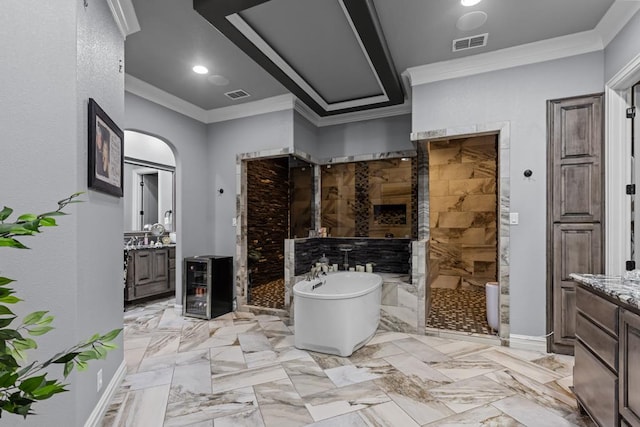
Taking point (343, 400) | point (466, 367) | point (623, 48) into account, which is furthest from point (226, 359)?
point (623, 48)

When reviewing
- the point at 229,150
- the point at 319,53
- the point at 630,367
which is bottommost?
the point at 630,367

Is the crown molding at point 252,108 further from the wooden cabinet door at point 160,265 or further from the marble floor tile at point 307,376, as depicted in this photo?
the marble floor tile at point 307,376

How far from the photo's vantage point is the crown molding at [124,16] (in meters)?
2.30

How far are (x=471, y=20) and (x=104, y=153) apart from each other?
3.00m

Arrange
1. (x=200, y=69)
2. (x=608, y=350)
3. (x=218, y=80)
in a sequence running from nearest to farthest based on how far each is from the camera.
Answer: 1. (x=608, y=350)
2. (x=200, y=69)
3. (x=218, y=80)

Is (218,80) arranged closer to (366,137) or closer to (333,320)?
(366,137)

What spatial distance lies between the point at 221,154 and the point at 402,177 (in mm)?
2691

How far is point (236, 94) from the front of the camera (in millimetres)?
4180

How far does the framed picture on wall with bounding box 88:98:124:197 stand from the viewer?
6.15ft

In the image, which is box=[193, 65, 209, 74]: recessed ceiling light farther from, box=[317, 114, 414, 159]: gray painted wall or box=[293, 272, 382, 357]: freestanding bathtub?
box=[293, 272, 382, 357]: freestanding bathtub

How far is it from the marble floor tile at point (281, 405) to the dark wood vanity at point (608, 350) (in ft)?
5.54

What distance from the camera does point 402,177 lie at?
457 cm

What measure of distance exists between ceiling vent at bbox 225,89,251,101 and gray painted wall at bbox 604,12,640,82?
12.3 feet

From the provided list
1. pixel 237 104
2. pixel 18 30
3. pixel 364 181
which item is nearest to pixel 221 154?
pixel 237 104
